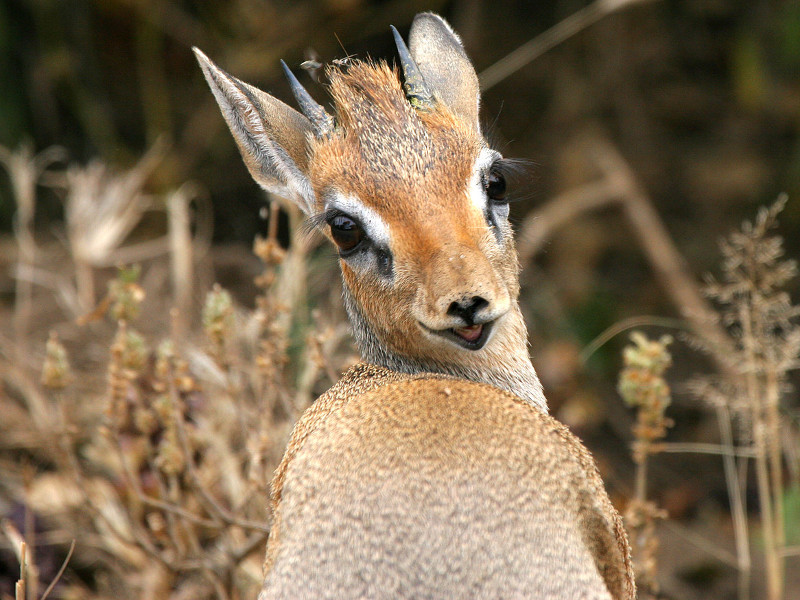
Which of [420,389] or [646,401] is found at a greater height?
[646,401]

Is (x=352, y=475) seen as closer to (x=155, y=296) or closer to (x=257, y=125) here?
(x=257, y=125)

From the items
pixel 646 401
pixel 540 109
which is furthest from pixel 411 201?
pixel 540 109

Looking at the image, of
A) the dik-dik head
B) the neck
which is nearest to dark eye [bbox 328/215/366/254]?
the dik-dik head

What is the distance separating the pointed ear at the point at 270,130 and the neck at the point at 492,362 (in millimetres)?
395

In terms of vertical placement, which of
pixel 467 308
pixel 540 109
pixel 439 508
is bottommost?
pixel 439 508

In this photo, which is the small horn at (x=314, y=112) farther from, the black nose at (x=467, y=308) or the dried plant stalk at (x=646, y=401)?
the dried plant stalk at (x=646, y=401)

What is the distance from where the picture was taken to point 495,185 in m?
2.81

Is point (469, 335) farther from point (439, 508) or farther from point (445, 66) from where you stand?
point (445, 66)

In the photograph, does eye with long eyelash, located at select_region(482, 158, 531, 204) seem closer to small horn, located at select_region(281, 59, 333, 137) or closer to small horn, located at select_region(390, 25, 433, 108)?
small horn, located at select_region(390, 25, 433, 108)

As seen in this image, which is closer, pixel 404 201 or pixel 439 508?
pixel 439 508

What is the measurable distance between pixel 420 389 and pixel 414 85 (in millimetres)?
995

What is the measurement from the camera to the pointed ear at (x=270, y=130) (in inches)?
119

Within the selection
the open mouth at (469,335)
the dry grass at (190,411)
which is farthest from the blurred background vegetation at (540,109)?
the open mouth at (469,335)

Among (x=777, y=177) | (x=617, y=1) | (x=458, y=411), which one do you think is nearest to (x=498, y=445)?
(x=458, y=411)
